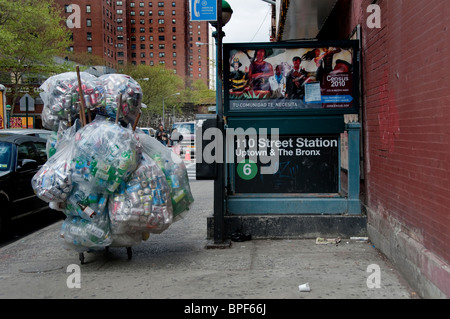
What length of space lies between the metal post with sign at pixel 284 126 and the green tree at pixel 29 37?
27.8 metres

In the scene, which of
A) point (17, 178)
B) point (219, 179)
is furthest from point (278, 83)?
point (17, 178)

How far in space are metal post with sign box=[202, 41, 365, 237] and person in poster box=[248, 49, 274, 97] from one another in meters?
0.01

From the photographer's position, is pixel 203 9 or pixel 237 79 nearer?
pixel 237 79

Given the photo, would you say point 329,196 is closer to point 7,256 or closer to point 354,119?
point 354,119

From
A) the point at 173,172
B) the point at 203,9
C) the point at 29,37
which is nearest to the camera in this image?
the point at 173,172

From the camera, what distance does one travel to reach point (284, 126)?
23.6 ft

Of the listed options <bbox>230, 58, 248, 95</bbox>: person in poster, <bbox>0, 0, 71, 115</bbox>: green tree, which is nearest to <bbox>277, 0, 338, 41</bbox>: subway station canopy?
<bbox>230, 58, 248, 95</bbox>: person in poster

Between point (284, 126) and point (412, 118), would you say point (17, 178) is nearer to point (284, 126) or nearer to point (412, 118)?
point (284, 126)

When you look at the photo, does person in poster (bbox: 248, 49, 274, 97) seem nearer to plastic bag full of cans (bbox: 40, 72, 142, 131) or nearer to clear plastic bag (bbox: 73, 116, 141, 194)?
plastic bag full of cans (bbox: 40, 72, 142, 131)

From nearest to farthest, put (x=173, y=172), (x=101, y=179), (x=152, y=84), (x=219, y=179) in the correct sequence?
(x=101, y=179)
(x=173, y=172)
(x=219, y=179)
(x=152, y=84)

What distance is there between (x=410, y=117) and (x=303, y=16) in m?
6.44

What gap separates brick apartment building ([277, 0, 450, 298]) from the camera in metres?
4.00

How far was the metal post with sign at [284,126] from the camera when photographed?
7105mm
